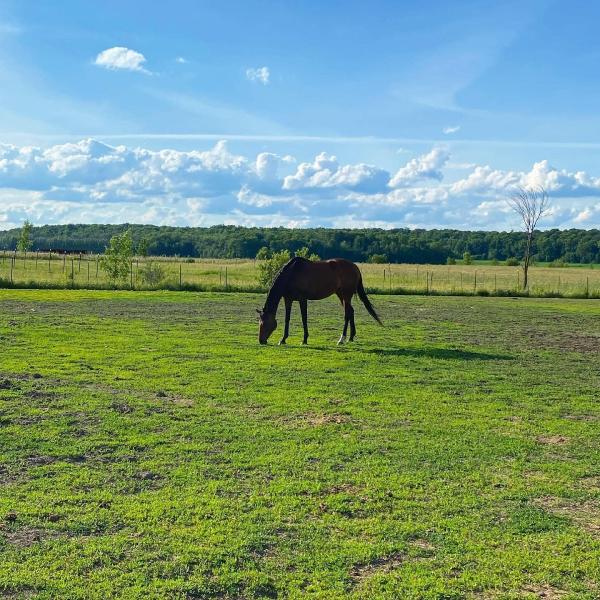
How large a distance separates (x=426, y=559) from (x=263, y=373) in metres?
6.88

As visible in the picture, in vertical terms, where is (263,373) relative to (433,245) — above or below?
below

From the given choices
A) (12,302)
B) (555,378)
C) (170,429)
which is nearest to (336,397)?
(170,429)

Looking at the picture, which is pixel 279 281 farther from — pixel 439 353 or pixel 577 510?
pixel 577 510

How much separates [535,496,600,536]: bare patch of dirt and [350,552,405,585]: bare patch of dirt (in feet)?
5.27

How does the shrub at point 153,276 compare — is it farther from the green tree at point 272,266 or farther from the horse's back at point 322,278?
the horse's back at point 322,278

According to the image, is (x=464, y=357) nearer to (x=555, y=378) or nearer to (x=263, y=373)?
(x=555, y=378)

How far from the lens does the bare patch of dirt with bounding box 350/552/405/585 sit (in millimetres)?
4219

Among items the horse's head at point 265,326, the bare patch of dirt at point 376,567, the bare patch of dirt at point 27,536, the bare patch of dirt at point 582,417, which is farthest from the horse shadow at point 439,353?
the bare patch of dirt at point 27,536

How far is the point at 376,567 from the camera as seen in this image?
4352mm

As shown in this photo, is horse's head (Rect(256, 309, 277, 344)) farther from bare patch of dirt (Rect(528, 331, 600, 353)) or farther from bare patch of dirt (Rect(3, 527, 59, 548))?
bare patch of dirt (Rect(3, 527, 59, 548))

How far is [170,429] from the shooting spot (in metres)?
7.57

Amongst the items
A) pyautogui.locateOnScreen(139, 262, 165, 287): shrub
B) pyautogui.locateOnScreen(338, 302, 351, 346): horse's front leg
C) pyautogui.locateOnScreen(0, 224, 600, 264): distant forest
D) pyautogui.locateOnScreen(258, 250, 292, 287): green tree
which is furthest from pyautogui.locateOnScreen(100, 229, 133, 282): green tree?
pyautogui.locateOnScreen(0, 224, 600, 264): distant forest

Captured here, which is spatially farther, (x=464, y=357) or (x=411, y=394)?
(x=464, y=357)

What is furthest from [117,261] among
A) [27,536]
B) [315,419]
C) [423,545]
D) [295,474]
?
[423,545]
